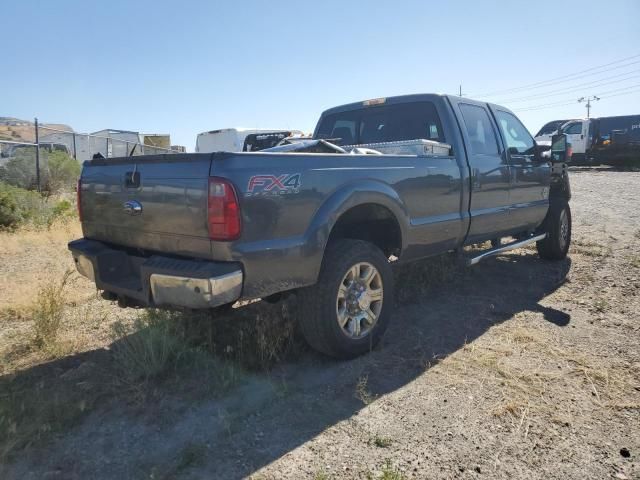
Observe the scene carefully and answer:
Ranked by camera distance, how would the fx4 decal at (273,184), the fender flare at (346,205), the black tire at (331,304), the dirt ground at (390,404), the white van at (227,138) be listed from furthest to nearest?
the white van at (227,138) → the black tire at (331,304) → the fender flare at (346,205) → the fx4 decal at (273,184) → the dirt ground at (390,404)

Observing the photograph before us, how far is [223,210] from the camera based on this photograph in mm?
2746

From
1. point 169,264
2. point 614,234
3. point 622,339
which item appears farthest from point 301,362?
point 614,234

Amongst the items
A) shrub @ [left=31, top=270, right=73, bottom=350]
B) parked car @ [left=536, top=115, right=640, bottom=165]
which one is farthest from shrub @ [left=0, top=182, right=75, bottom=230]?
parked car @ [left=536, top=115, right=640, bottom=165]

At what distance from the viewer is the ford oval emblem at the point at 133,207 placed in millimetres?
3203

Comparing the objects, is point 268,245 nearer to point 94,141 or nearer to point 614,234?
point 614,234

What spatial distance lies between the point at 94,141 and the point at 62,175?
9.67 meters

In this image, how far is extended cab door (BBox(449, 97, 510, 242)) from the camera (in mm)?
4742

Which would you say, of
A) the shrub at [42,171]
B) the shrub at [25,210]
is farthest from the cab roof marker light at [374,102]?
the shrub at [42,171]

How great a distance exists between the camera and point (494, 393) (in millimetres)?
3086

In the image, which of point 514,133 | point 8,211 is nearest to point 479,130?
point 514,133

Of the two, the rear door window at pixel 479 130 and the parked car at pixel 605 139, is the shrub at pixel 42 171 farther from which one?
the parked car at pixel 605 139

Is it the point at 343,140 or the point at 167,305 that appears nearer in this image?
the point at 167,305

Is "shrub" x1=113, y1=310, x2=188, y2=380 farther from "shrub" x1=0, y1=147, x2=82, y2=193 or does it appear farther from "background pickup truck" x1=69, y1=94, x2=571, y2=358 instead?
"shrub" x1=0, y1=147, x2=82, y2=193

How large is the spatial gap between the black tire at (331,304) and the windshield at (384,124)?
→ 168cm
